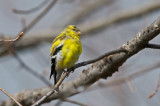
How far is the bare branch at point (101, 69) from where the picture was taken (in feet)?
8.55

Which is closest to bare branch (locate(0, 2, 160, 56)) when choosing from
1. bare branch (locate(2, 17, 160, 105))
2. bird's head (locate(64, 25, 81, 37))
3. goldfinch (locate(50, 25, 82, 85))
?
bird's head (locate(64, 25, 81, 37))

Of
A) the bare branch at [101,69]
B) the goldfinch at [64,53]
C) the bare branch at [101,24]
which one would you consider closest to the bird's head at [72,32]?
the goldfinch at [64,53]

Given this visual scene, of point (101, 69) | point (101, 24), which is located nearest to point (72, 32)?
point (101, 69)

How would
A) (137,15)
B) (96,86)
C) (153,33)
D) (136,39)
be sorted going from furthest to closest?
(137,15) → (96,86) → (136,39) → (153,33)

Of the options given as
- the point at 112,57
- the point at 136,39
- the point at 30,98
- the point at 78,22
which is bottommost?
the point at 78,22

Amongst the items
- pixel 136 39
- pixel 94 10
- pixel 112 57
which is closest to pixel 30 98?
pixel 112 57

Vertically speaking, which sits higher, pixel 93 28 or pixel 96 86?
pixel 96 86

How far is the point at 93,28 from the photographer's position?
7.20m

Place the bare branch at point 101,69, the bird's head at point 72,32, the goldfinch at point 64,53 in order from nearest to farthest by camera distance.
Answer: the bare branch at point 101,69
the goldfinch at point 64,53
the bird's head at point 72,32

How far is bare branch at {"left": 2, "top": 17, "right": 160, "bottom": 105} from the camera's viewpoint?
8.55 ft

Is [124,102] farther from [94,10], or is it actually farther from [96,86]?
[94,10]

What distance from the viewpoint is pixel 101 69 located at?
3.08 m

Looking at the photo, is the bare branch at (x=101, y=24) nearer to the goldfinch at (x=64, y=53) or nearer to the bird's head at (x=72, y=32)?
the bird's head at (x=72, y=32)

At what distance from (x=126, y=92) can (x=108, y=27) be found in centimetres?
180
